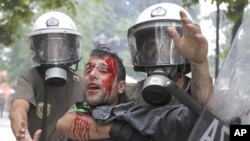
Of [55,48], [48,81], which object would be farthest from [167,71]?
[55,48]

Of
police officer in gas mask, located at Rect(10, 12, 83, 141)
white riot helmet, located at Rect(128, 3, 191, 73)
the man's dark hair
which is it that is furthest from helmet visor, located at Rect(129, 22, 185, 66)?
police officer in gas mask, located at Rect(10, 12, 83, 141)

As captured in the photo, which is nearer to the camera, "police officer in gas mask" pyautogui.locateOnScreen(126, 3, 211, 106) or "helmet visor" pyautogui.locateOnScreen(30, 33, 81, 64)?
"police officer in gas mask" pyautogui.locateOnScreen(126, 3, 211, 106)

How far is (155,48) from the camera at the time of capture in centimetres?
313

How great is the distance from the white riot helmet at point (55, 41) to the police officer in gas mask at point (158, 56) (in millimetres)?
830

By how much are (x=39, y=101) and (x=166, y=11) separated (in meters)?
1.15

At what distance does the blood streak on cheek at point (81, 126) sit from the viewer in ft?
8.70

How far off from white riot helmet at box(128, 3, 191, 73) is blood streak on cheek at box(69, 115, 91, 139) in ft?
1.62

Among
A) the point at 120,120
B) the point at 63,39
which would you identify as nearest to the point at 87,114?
the point at 120,120

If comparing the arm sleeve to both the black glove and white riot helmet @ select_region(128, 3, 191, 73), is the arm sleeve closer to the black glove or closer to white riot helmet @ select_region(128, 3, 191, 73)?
the black glove

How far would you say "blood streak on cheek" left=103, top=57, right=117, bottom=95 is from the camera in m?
2.91

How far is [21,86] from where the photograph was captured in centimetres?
392

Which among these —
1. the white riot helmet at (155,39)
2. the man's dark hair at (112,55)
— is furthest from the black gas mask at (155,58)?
the man's dark hair at (112,55)

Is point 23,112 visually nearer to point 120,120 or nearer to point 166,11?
point 166,11

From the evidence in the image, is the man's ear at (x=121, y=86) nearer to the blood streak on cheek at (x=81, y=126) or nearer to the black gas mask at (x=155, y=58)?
the black gas mask at (x=155, y=58)
